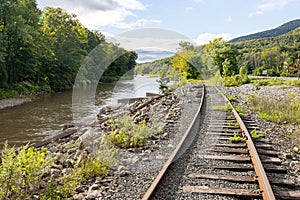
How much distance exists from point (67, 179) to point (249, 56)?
86.7m

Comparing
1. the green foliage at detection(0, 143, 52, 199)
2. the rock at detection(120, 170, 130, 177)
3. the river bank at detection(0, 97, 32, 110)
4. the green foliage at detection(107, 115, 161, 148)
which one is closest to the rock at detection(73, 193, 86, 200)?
the green foliage at detection(0, 143, 52, 199)

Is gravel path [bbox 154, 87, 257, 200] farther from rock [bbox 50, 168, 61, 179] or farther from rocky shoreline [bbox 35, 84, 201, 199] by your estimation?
rock [bbox 50, 168, 61, 179]

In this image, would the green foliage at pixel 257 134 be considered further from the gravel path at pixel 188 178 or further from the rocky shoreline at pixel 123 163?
the rocky shoreline at pixel 123 163

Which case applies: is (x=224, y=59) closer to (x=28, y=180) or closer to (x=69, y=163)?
(x=69, y=163)

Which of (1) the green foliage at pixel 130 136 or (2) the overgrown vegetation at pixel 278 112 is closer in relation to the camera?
(1) the green foliage at pixel 130 136

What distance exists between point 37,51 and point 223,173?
25.1m

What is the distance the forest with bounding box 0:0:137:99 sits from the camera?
64.5 ft

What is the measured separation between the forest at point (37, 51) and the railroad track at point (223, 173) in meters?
4.66

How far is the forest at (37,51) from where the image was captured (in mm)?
19656

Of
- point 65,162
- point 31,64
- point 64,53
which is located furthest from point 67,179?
point 64,53

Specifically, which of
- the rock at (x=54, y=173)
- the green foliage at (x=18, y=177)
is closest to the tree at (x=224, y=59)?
the rock at (x=54, y=173)

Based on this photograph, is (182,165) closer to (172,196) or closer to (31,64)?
(172,196)

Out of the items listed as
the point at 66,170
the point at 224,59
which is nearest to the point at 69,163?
the point at 66,170

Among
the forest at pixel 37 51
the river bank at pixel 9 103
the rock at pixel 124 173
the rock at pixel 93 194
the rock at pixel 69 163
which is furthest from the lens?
the forest at pixel 37 51
